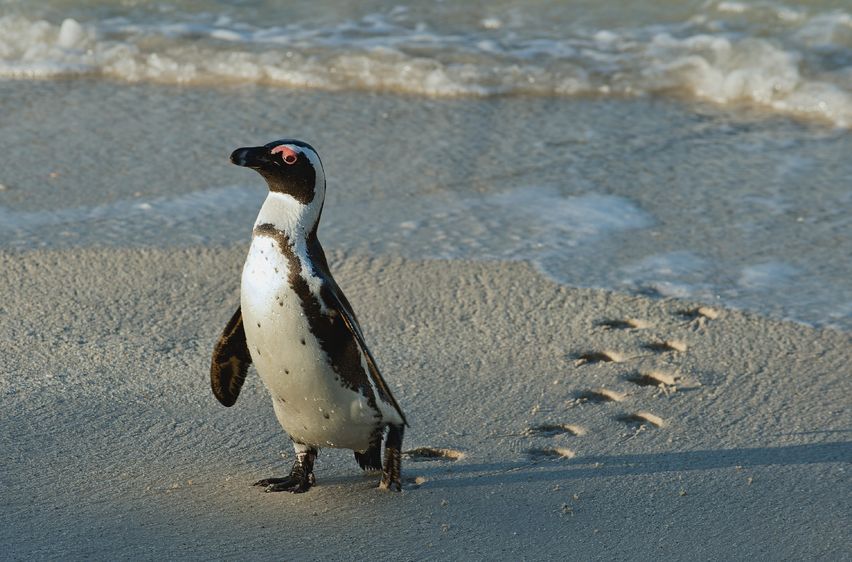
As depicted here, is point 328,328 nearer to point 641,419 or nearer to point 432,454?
point 432,454

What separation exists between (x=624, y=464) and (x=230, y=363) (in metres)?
1.13

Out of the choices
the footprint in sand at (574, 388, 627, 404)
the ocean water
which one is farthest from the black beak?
the ocean water

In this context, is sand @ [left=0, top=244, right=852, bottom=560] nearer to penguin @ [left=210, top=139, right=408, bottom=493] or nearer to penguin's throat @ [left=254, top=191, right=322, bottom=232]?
penguin @ [left=210, top=139, right=408, bottom=493]

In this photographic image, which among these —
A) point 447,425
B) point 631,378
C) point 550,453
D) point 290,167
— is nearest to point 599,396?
point 631,378

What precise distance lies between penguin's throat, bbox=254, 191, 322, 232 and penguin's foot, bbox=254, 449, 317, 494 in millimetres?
608

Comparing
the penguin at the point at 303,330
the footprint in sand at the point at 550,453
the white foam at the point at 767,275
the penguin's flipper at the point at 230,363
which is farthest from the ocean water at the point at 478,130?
the penguin at the point at 303,330

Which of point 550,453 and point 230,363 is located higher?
point 230,363

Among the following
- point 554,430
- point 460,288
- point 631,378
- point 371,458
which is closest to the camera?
point 371,458

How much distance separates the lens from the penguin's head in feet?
10.1

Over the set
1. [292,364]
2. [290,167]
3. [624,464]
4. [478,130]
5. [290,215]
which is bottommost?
[624,464]

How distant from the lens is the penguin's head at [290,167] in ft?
10.1

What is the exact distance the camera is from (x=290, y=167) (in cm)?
308

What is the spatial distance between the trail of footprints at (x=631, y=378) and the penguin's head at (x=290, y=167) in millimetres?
1008

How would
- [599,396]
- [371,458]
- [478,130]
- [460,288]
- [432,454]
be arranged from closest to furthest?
[371,458] < [432,454] < [599,396] < [460,288] < [478,130]
